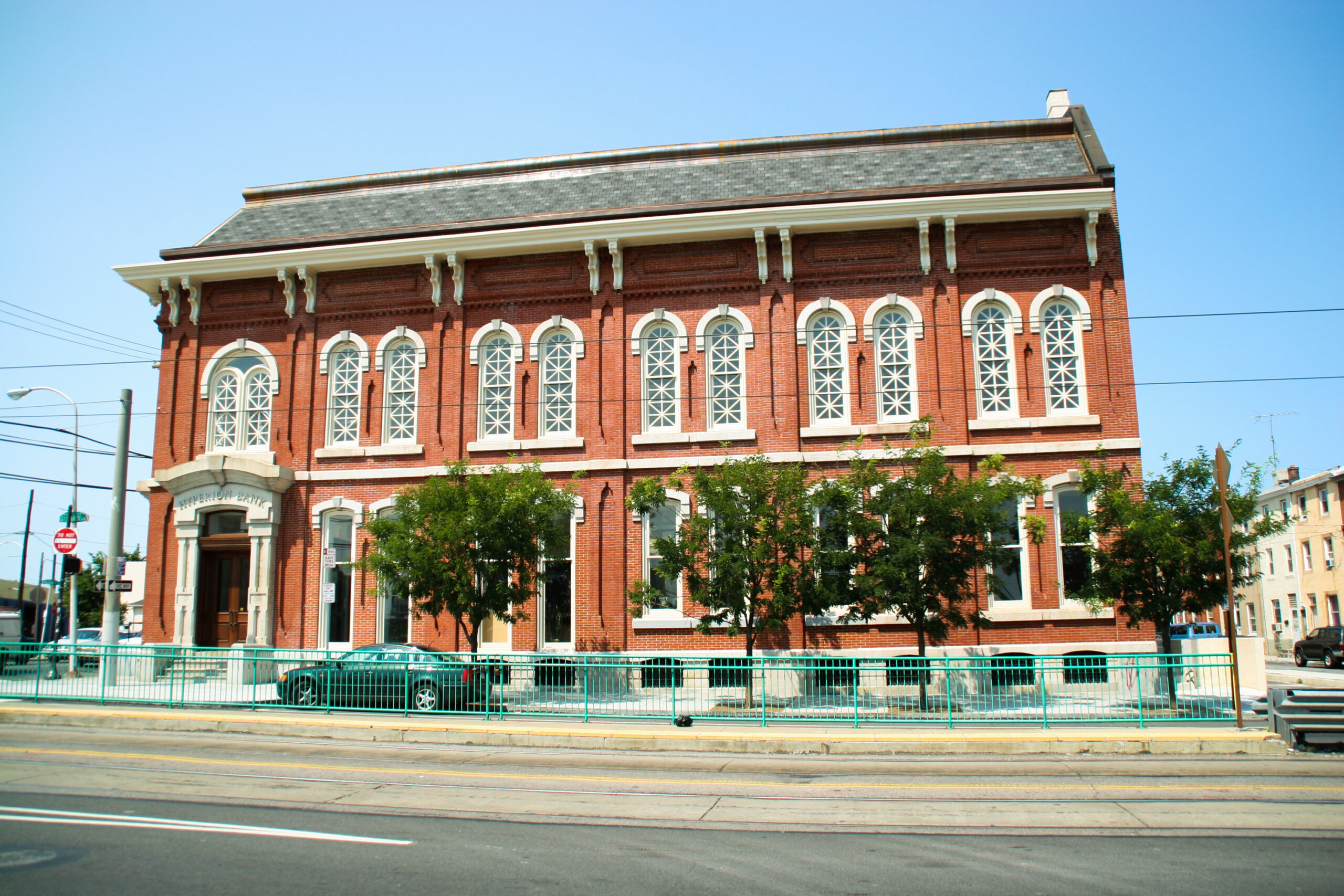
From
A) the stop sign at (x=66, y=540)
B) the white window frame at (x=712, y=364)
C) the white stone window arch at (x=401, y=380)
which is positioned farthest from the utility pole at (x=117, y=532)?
the white window frame at (x=712, y=364)

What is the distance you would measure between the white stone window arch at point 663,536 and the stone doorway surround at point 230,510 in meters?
8.81

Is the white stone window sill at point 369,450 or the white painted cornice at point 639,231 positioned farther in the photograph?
the white stone window sill at point 369,450

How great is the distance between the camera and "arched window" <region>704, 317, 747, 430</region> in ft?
69.2

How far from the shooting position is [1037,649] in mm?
19188

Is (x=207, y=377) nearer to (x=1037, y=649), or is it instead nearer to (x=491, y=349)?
(x=491, y=349)

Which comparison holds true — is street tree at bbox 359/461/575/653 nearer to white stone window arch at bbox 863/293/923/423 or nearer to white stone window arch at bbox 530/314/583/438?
white stone window arch at bbox 530/314/583/438

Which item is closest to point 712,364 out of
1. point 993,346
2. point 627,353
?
point 627,353

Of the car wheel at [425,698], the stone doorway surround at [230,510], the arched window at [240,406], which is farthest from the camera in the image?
the arched window at [240,406]

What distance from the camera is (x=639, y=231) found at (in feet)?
68.8

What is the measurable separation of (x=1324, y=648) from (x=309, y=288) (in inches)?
1454

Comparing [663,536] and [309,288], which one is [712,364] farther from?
[309,288]

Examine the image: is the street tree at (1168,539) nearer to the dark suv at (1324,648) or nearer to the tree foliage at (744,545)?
the tree foliage at (744,545)

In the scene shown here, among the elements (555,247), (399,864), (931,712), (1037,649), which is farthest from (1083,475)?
(399,864)

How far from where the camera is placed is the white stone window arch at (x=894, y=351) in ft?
67.7
